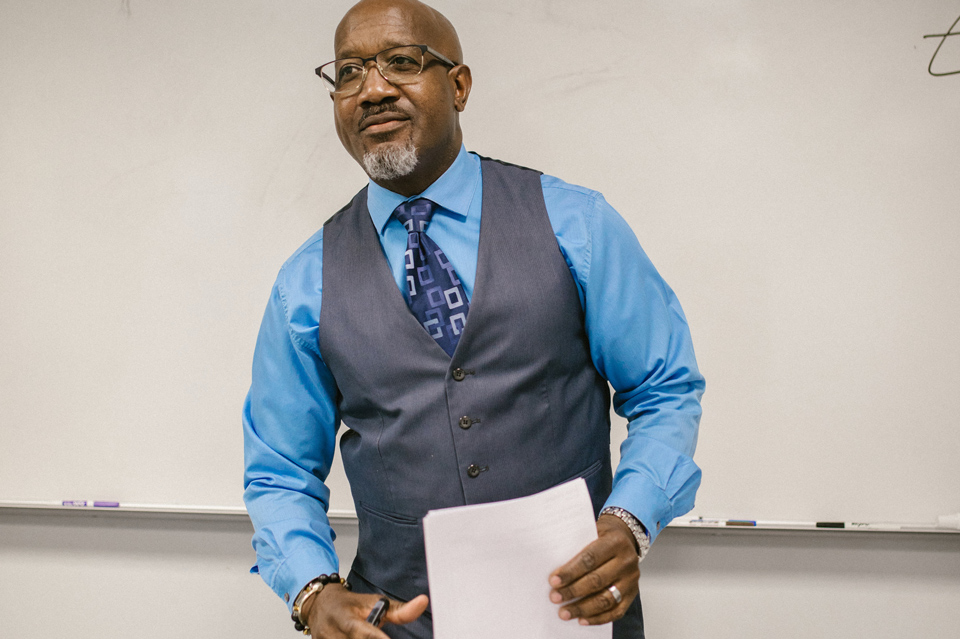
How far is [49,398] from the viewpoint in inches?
57.5

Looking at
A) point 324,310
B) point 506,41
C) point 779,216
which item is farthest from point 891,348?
point 324,310

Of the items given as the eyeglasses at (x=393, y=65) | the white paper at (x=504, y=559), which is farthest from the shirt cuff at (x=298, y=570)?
the eyeglasses at (x=393, y=65)

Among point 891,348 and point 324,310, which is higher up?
point 324,310

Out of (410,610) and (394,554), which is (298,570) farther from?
(410,610)

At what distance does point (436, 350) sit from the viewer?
85 cm

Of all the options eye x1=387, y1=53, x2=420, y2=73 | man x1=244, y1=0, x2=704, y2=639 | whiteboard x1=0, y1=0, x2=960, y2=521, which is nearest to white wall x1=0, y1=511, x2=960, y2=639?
whiteboard x1=0, y1=0, x2=960, y2=521

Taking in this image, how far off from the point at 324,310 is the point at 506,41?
676mm

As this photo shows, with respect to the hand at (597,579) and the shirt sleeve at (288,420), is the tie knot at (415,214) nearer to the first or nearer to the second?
the shirt sleeve at (288,420)

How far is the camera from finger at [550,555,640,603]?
0.67 m

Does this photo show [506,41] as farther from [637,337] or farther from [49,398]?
[49,398]

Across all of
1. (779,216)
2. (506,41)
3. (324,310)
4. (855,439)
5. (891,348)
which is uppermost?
(506,41)

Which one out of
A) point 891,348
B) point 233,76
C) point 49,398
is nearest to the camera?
point 891,348

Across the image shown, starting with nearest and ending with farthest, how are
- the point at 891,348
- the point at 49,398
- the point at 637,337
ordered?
1. the point at 637,337
2. the point at 891,348
3. the point at 49,398

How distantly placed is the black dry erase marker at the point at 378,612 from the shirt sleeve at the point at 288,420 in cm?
22
